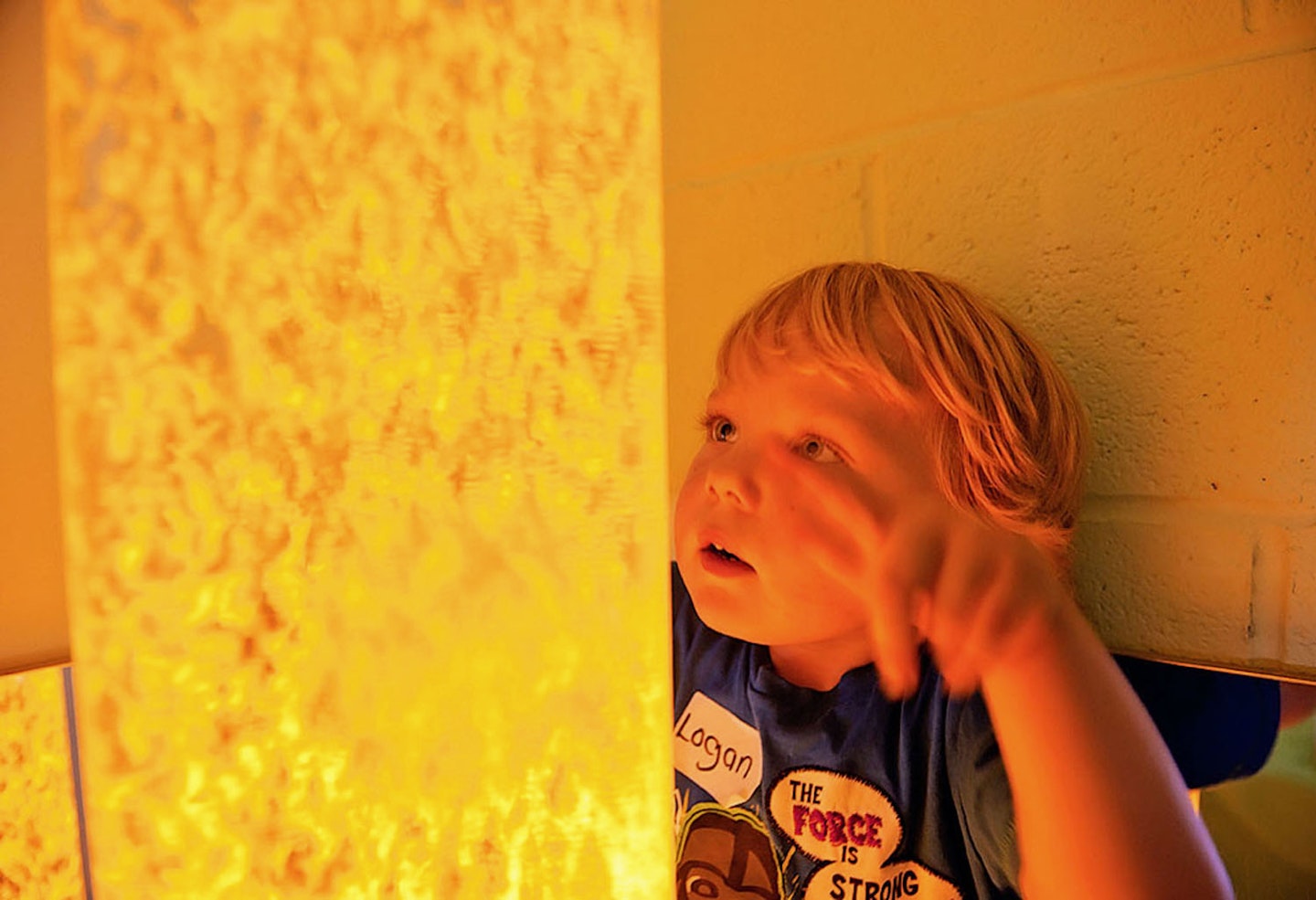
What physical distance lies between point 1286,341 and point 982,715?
9.0 inches

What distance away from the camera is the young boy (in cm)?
44

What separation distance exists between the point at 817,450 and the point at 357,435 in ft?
1.21

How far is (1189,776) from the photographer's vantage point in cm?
45

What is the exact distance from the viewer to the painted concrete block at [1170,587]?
476 mm

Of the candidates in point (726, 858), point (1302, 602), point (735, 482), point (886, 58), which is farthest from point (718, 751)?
point (886, 58)

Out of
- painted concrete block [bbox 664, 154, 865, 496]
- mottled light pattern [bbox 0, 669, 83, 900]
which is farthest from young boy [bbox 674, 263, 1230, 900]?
mottled light pattern [bbox 0, 669, 83, 900]

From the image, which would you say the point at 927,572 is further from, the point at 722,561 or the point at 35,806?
the point at 35,806

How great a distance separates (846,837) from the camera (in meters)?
0.51

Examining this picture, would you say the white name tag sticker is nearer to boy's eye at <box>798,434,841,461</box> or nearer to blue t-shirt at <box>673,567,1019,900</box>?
blue t-shirt at <box>673,567,1019,900</box>

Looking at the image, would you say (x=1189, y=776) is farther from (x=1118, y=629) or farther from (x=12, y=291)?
(x=12, y=291)

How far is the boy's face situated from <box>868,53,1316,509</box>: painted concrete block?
0.12m

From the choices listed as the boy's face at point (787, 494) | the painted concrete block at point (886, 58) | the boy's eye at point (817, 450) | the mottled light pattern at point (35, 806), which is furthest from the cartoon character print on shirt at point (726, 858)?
the painted concrete block at point (886, 58)

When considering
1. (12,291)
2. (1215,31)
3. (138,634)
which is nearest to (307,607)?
(138,634)

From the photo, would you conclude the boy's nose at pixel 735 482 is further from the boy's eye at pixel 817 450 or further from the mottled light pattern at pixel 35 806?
the mottled light pattern at pixel 35 806
